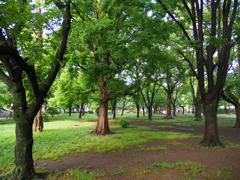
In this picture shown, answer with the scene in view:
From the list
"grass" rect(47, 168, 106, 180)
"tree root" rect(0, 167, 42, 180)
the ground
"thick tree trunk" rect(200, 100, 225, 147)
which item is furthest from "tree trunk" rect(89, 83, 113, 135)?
"tree root" rect(0, 167, 42, 180)

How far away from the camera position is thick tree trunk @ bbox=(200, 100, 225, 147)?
8.83 metres

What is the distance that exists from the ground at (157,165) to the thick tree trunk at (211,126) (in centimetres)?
53

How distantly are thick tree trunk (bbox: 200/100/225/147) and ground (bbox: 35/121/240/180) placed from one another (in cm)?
53

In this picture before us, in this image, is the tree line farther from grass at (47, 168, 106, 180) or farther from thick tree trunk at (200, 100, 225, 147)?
grass at (47, 168, 106, 180)

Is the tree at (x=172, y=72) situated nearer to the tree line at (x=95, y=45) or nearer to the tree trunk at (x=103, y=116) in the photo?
the tree line at (x=95, y=45)

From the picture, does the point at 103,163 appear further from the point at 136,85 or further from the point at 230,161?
the point at 136,85

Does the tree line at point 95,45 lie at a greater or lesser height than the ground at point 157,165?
greater

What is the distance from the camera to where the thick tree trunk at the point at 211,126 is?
883 centimetres

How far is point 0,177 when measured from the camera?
4.63 meters

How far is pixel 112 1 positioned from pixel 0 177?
28.3ft

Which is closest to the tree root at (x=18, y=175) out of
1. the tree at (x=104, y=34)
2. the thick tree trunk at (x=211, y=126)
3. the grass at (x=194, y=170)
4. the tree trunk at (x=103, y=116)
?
the grass at (x=194, y=170)

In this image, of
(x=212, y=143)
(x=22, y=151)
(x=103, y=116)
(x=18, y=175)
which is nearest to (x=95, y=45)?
(x=103, y=116)

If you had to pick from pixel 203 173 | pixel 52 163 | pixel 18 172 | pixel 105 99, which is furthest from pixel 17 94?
pixel 105 99

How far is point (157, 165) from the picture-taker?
6055mm
